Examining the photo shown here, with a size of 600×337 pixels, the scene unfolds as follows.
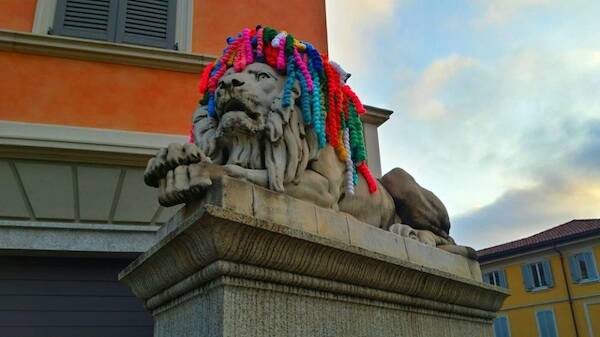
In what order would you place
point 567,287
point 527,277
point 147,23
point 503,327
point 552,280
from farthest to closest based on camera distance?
point 503,327
point 527,277
point 552,280
point 567,287
point 147,23

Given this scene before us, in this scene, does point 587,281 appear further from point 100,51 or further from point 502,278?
point 100,51

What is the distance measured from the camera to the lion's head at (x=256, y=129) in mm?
2545

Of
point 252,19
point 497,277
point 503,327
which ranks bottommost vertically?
point 503,327

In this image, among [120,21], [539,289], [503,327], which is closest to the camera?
[120,21]

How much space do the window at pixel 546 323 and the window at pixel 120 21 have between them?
26552mm

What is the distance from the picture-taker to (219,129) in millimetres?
2627

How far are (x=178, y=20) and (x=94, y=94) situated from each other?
1602 millimetres

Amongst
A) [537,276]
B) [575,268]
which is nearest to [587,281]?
[575,268]

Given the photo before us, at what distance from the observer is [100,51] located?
651 cm

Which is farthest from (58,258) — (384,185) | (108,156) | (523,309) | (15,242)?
(523,309)

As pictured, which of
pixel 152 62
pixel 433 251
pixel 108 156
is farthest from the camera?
pixel 152 62

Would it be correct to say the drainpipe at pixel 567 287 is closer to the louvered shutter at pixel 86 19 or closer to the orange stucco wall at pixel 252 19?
the orange stucco wall at pixel 252 19

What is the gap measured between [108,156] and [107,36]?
1.73m

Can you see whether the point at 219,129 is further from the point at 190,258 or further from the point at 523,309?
the point at 523,309
